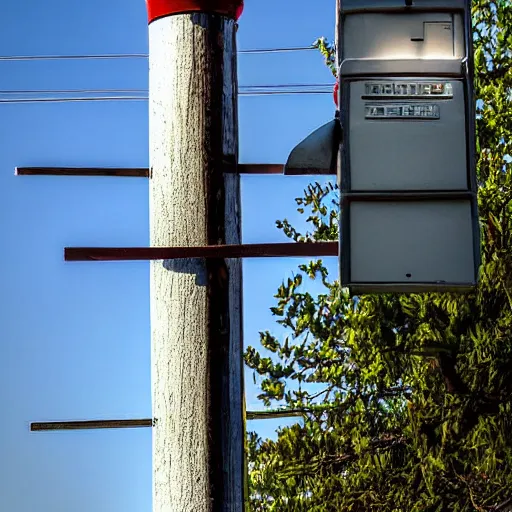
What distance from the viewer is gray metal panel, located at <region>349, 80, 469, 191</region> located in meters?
3.81

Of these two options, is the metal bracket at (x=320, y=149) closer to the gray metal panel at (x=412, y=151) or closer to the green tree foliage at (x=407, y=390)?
the gray metal panel at (x=412, y=151)

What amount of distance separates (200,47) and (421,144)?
796 mm

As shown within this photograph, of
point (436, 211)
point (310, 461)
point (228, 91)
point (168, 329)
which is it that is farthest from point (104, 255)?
point (310, 461)

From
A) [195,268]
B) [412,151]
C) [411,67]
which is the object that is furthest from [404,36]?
[195,268]

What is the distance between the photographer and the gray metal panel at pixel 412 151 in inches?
150

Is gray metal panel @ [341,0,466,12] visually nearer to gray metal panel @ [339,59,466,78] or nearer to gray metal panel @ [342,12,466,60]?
gray metal panel @ [342,12,466,60]

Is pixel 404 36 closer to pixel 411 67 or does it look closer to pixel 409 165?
pixel 411 67

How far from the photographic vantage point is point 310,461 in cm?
993

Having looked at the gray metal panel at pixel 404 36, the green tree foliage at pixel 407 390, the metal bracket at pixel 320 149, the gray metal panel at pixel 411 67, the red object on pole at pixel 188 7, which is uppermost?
the red object on pole at pixel 188 7

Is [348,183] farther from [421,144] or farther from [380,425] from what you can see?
[380,425]

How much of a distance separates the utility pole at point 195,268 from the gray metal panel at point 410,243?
424 mm

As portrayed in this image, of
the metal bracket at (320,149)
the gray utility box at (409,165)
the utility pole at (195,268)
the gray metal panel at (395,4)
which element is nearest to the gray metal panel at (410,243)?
the gray utility box at (409,165)

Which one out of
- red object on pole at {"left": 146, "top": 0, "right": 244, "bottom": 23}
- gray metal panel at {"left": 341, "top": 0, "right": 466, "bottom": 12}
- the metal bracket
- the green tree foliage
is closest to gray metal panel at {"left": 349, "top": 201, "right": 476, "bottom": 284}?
the metal bracket

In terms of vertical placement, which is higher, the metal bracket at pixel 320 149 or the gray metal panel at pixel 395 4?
the gray metal panel at pixel 395 4
